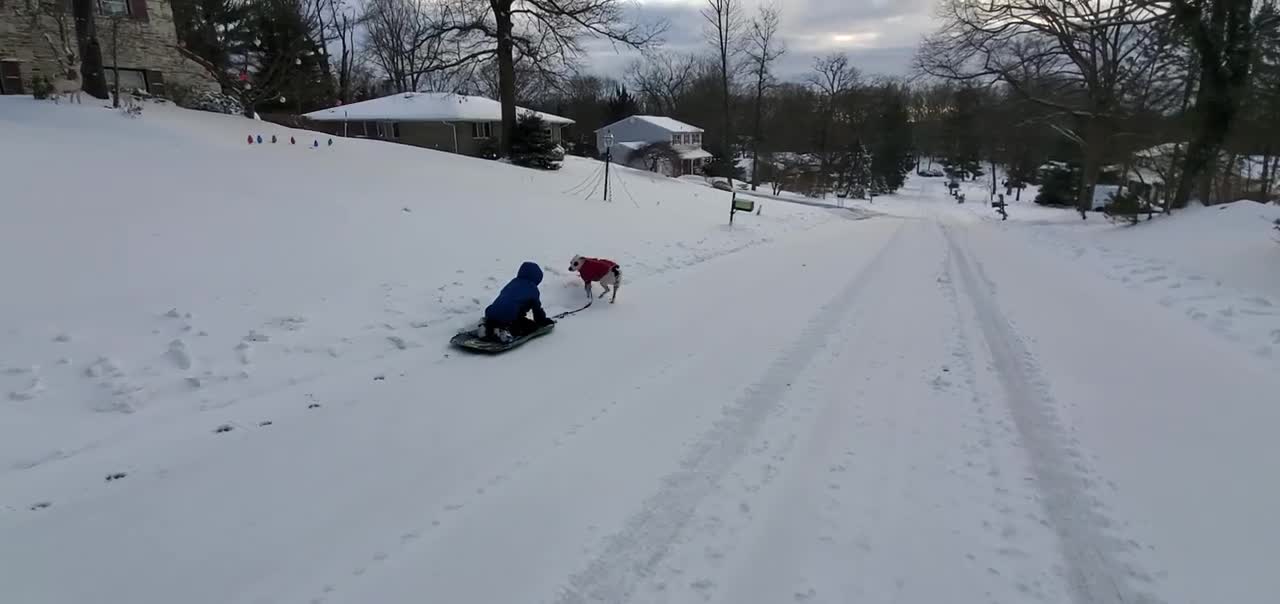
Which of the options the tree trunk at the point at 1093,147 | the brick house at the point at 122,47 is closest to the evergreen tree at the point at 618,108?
the tree trunk at the point at 1093,147

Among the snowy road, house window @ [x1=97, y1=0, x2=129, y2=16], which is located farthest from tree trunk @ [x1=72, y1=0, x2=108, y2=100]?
the snowy road

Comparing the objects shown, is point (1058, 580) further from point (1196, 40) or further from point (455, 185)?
point (1196, 40)

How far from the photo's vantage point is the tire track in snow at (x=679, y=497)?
306 centimetres

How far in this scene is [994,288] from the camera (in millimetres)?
10078

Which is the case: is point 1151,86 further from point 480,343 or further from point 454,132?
point 454,132

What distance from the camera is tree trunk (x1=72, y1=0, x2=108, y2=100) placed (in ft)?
48.6

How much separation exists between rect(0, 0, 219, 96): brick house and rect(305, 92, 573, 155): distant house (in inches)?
614

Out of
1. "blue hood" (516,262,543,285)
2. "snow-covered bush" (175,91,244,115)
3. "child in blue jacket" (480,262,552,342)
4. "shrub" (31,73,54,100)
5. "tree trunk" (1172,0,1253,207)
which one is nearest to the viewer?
"child in blue jacket" (480,262,552,342)

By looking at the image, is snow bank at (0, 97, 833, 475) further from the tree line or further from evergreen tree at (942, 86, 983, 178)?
evergreen tree at (942, 86, 983, 178)

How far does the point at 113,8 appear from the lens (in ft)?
63.4

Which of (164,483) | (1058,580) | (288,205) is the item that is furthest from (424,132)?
(1058,580)

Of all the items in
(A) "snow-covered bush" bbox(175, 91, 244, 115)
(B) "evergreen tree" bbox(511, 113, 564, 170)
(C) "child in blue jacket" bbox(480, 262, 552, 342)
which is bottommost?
(C) "child in blue jacket" bbox(480, 262, 552, 342)

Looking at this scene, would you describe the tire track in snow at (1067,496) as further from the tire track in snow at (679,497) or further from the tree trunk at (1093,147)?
the tree trunk at (1093,147)

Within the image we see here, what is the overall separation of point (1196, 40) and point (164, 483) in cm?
2379
